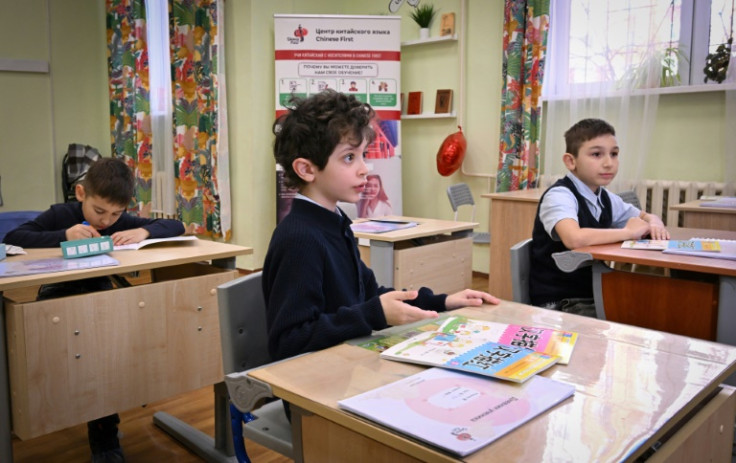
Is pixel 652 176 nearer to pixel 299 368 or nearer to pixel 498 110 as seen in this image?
pixel 498 110

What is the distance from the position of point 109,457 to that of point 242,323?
1045 millimetres

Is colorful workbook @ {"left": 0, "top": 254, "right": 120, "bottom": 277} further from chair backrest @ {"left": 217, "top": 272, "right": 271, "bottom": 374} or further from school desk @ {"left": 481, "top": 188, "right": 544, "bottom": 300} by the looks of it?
school desk @ {"left": 481, "top": 188, "right": 544, "bottom": 300}

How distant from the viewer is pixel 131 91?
20.7 ft

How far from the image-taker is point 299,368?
1.01 meters

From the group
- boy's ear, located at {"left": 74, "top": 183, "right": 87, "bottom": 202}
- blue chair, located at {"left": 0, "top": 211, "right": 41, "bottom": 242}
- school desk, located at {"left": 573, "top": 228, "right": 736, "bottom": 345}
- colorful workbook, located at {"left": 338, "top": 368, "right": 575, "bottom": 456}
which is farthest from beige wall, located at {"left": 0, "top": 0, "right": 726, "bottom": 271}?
colorful workbook, located at {"left": 338, "top": 368, "right": 575, "bottom": 456}

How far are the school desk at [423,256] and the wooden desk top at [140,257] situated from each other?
2.53ft

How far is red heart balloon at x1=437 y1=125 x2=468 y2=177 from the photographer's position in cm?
500

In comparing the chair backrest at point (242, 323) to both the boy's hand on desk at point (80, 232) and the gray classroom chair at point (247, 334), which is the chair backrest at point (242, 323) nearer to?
the gray classroom chair at point (247, 334)

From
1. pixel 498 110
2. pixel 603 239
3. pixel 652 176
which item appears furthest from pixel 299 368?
pixel 498 110

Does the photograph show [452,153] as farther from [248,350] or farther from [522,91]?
[248,350]

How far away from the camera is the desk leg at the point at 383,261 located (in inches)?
109

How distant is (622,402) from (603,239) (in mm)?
1228

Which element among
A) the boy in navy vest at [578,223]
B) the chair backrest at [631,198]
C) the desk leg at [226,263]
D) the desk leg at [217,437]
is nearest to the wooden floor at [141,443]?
the desk leg at [217,437]

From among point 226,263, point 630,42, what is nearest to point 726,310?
point 226,263
